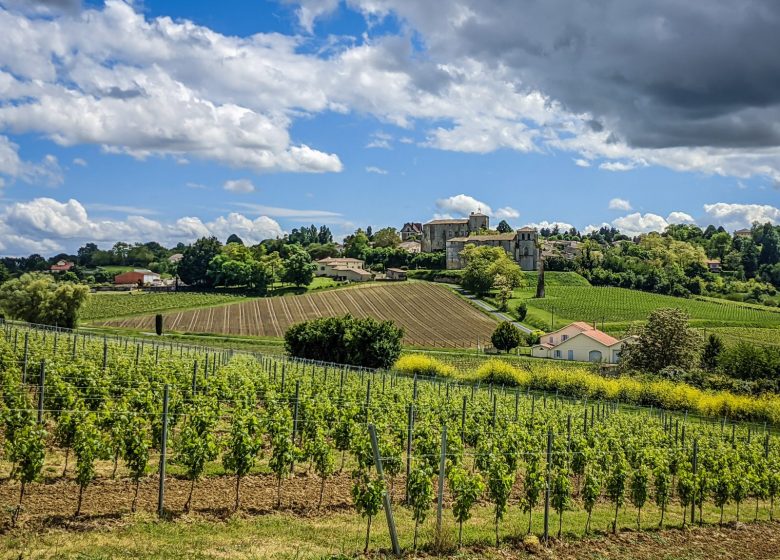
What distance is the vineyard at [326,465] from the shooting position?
12414 millimetres

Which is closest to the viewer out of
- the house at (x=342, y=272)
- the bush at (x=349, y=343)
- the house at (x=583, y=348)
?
the bush at (x=349, y=343)

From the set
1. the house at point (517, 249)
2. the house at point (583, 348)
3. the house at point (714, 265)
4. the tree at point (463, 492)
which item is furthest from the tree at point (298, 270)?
the house at point (714, 265)

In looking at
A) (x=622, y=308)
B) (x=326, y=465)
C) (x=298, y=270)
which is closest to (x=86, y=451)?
(x=326, y=465)

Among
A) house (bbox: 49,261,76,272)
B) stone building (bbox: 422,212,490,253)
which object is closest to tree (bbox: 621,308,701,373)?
stone building (bbox: 422,212,490,253)

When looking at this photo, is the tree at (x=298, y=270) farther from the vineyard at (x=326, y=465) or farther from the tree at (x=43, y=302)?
the vineyard at (x=326, y=465)

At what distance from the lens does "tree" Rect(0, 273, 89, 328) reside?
199 feet

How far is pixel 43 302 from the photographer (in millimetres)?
60438

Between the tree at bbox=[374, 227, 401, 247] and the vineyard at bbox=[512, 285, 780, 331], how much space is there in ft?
212

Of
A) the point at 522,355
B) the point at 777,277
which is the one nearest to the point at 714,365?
the point at 522,355

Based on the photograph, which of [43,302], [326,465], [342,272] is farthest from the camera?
[342,272]

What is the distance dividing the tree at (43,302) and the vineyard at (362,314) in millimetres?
9991

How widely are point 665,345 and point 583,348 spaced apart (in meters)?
12.1

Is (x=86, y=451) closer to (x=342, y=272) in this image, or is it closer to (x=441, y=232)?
(x=342, y=272)

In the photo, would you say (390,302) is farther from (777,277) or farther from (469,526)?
(777,277)
